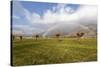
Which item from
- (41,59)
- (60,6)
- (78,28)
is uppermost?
(60,6)

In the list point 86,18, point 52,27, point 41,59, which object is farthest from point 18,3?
point 86,18

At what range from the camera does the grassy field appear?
7.02 feet

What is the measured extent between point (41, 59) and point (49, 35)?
11.9 inches

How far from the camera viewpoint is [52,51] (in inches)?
88.4

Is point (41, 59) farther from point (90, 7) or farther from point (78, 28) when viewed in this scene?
point (90, 7)

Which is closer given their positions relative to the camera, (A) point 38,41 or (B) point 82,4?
(A) point 38,41

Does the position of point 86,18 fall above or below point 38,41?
above

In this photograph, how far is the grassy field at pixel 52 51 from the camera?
2141 mm

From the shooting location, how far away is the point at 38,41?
2.21 m

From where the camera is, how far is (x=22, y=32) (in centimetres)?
215
